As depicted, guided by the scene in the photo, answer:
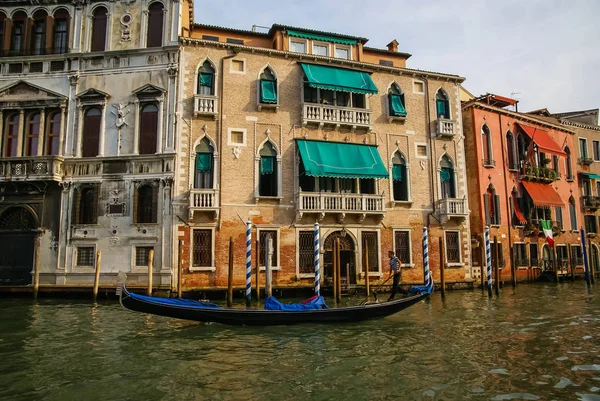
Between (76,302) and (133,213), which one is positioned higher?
(133,213)

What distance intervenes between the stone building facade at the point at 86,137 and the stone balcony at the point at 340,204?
424 centimetres

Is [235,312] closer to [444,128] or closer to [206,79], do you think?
[206,79]

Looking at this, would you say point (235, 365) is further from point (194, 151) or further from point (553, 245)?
point (553, 245)

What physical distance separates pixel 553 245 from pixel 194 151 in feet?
48.9

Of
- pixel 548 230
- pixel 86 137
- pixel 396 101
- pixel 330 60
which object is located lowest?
pixel 548 230

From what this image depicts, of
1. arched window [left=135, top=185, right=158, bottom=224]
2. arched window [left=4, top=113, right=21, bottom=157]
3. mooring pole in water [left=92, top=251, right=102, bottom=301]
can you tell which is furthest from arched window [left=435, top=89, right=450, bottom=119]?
arched window [left=4, top=113, right=21, bottom=157]

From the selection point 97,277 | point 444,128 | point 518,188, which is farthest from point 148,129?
point 518,188

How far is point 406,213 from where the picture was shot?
53.2 ft

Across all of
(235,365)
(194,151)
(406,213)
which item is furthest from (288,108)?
(235,365)

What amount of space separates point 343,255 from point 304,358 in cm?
887

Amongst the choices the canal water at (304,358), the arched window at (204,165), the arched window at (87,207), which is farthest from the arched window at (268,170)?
the canal water at (304,358)

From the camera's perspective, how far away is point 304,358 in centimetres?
681

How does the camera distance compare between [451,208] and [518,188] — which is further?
[518,188]

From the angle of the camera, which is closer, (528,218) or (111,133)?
(111,133)
